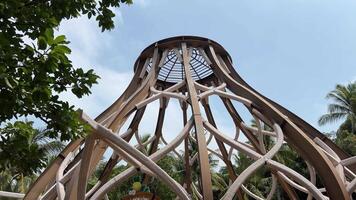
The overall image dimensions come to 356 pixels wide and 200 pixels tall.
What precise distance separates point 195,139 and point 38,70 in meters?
8.36

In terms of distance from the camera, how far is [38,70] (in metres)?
4.34

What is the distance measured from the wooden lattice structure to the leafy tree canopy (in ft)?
15.2

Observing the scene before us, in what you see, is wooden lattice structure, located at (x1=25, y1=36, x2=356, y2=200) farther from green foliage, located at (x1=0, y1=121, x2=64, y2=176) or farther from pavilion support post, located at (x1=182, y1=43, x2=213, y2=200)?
green foliage, located at (x1=0, y1=121, x2=64, y2=176)

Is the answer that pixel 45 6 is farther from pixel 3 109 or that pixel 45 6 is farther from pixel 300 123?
pixel 300 123

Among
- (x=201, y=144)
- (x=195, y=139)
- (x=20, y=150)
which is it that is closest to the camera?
(x=20, y=150)

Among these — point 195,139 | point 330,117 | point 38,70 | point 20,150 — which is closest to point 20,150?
point 20,150

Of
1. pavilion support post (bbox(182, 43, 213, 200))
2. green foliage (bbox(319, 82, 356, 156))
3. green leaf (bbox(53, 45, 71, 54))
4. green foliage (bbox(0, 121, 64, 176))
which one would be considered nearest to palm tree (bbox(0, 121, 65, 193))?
green foliage (bbox(0, 121, 64, 176))

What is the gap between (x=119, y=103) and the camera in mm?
13078

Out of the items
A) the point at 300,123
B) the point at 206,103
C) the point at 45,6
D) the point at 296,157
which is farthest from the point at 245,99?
the point at 296,157

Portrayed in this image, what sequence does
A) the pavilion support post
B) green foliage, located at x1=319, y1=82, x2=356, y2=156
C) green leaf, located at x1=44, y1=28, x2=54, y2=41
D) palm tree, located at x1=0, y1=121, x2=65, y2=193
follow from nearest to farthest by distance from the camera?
green leaf, located at x1=44, y1=28, x2=54, y2=41 → palm tree, located at x1=0, y1=121, x2=65, y2=193 → the pavilion support post → green foliage, located at x1=319, y1=82, x2=356, y2=156

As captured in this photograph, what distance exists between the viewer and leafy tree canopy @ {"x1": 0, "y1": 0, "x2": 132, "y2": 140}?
4285mm

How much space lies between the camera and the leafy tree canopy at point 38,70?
14.1 feet

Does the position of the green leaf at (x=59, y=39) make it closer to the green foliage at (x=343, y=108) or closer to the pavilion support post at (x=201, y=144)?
the pavilion support post at (x=201, y=144)

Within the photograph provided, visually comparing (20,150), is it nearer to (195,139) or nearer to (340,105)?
(195,139)
